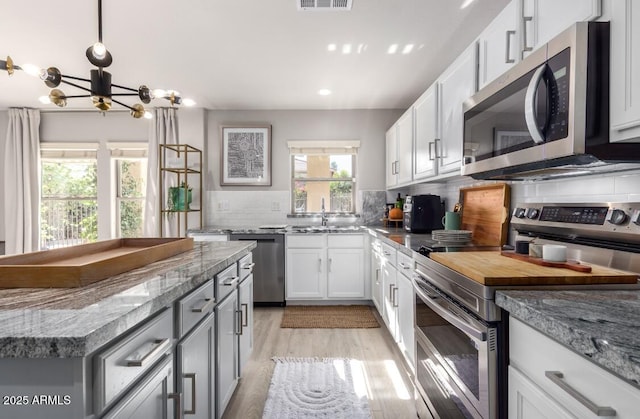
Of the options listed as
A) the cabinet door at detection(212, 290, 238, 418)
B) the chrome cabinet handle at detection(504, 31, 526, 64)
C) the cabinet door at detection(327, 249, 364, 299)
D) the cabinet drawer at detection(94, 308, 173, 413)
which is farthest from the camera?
the cabinet door at detection(327, 249, 364, 299)

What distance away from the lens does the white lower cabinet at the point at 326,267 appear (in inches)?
150

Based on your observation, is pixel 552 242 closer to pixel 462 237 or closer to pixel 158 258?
pixel 462 237

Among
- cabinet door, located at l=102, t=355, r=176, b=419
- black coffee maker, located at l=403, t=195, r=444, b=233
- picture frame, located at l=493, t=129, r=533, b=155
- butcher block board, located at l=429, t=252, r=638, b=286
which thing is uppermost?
picture frame, located at l=493, t=129, r=533, b=155

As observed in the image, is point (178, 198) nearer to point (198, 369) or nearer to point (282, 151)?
point (282, 151)

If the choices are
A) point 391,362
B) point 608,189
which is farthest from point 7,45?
point 608,189

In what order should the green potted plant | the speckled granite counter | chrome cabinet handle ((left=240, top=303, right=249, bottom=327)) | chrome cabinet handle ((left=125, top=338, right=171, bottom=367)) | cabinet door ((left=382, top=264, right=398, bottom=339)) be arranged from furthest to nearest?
the green potted plant < cabinet door ((left=382, top=264, right=398, bottom=339)) < chrome cabinet handle ((left=240, top=303, right=249, bottom=327)) < chrome cabinet handle ((left=125, top=338, right=171, bottom=367)) < the speckled granite counter

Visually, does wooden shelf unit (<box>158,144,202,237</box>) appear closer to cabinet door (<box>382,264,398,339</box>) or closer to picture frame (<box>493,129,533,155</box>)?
cabinet door (<box>382,264,398,339</box>)

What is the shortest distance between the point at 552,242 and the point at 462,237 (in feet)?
2.03

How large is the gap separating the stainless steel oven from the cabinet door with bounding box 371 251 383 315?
1341mm

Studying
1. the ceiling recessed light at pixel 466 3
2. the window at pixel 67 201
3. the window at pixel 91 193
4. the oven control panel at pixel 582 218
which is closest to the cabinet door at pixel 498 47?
the ceiling recessed light at pixel 466 3

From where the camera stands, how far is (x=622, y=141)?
994 mm

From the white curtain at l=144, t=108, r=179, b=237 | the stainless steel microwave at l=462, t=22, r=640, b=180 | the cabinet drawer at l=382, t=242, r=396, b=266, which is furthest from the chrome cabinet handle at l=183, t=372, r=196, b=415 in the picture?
the white curtain at l=144, t=108, r=179, b=237

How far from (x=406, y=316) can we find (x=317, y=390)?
2.38 ft

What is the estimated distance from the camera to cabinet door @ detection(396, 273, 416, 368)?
2035 mm
